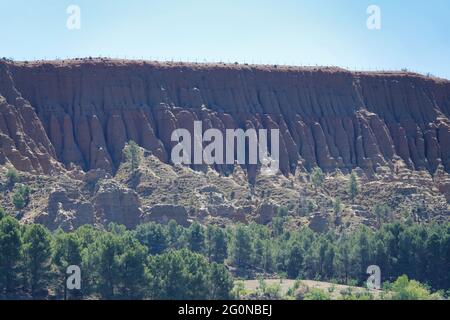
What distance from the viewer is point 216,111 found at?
15250 cm

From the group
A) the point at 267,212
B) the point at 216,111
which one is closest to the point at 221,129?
the point at 216,111

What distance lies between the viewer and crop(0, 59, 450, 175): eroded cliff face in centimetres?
14212

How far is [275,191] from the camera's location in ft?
452

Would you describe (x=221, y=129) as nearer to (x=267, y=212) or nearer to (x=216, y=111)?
(x=216, y=111)

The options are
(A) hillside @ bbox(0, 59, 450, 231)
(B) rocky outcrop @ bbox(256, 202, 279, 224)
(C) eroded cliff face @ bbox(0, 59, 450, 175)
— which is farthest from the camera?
(C) eroded cliff face @ bbox(0, 59, 450, 175)

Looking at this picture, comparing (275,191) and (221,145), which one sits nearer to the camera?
(275,191)

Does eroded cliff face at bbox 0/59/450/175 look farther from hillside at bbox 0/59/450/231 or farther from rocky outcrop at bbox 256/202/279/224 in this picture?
rocky outcrop at bbox 256/202/279/224

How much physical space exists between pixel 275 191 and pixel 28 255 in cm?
4567

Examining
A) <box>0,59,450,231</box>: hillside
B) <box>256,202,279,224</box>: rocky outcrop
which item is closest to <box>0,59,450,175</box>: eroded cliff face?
<box>0,59,450,231</box>: hillside

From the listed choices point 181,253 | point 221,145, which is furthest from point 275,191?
point 181,253

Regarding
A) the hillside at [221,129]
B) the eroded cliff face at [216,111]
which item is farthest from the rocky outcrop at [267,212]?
the eroded cliff face at [216,111]

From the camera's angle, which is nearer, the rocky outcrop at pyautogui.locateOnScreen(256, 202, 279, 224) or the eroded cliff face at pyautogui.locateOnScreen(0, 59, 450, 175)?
the rocky outcrop at pyautogui.locateOnScreen(256, 202, 279, 224)

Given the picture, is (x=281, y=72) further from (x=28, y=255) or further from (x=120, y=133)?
(x=28, y=255)

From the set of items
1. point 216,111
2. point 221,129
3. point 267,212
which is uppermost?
point 216,111
